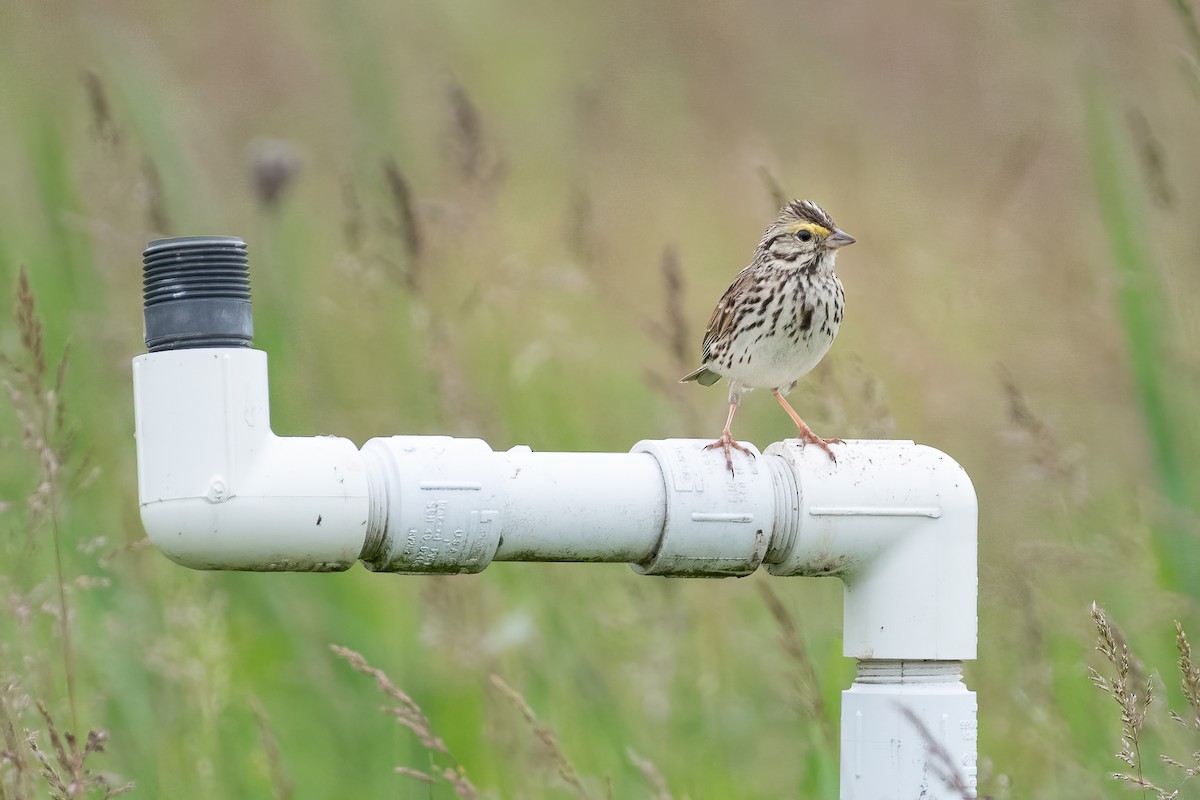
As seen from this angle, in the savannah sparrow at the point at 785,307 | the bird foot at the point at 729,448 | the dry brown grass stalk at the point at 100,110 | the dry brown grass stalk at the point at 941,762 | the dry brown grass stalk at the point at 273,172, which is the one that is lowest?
the dry brown grass stalk at the point at 941,762

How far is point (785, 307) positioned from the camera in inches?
144

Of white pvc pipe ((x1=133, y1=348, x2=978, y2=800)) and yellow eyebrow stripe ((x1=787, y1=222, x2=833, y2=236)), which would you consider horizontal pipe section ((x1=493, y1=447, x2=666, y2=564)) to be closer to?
white pvc pipe ((x1=133, y1=348, x2=978, y2=800))

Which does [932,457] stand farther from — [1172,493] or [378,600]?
[378,600]

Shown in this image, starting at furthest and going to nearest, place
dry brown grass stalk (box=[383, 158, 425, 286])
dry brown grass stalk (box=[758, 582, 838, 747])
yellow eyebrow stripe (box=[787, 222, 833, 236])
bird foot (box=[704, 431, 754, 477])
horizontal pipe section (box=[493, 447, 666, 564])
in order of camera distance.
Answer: yellow eyebrow stripe (box=[787, 222, 833, 236]) → dry brown grass stalk (box=[383, 158, 425, 286]) → dry brown grass stalk (box=[758, 582, 838, 747]) → bird foot (box=[704, 431, 754, 477]) → horizontal pipe section (box=[493, 447, 666, 564])

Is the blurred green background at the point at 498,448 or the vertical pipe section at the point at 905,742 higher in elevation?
the blurred green background at the point at 498,448

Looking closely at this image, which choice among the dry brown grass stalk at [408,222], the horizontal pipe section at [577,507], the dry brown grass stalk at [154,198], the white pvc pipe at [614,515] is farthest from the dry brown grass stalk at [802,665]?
the dry brown grass stalk at [154,198]

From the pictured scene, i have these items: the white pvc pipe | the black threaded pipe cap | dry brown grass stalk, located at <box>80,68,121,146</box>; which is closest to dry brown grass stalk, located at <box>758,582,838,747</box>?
the white pvc pipe

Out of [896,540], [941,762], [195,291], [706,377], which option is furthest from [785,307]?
[195,291]

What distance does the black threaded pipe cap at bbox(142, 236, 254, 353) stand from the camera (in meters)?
2.13

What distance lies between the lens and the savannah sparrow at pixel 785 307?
11.9ft

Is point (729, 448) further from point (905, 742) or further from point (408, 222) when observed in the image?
point (408, 222)

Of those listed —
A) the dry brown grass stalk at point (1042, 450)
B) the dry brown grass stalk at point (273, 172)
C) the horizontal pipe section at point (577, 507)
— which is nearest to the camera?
the horizontal pipe section at point (577, 507)

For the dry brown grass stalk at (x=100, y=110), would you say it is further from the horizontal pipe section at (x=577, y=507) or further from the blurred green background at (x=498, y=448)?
the horizontal pipe section at (x=577, y=507)

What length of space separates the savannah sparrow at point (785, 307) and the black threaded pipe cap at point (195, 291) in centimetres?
164
